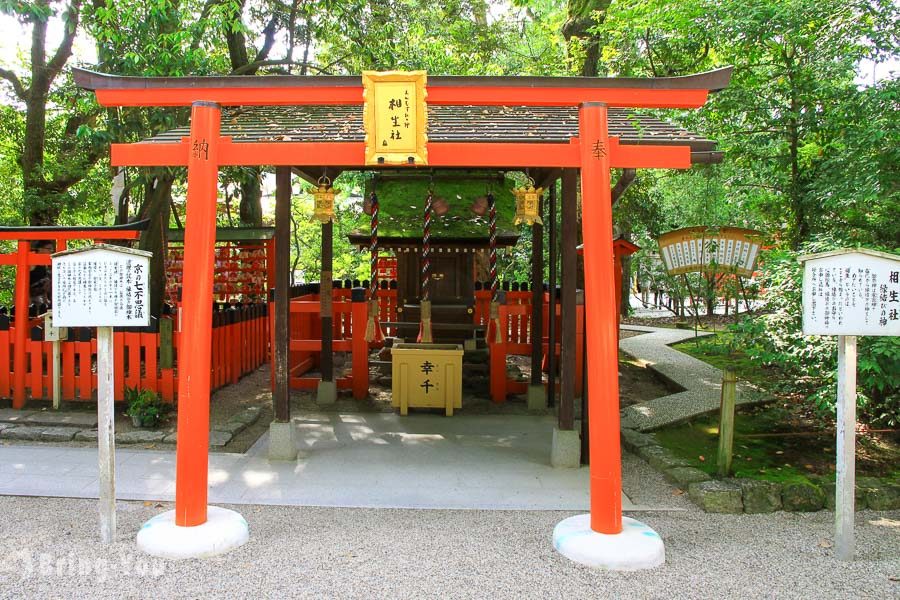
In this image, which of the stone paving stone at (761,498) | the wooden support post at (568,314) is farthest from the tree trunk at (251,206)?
the stone paving stone at (761,498)

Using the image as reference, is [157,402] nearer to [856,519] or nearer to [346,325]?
[346,325]

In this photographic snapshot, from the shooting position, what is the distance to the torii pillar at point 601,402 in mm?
4031

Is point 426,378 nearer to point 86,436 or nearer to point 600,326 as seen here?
point 86,436

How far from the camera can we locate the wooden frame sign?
816cm

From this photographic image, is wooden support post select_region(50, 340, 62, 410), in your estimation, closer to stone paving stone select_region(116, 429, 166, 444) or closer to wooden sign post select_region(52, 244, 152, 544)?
stone paving stone select_region(116, 429, 166, 444)

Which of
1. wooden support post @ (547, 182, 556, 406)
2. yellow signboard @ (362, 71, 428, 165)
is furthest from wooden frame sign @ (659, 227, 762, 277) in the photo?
yellow signboard @ (362, 71, 428, 165)

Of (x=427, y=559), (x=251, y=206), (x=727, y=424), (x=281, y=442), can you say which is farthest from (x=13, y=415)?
(x=251, y=206)

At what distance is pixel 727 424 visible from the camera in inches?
215

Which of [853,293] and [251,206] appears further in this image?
[251,206]

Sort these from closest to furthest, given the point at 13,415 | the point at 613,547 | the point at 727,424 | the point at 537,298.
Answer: the point at 613,547 < the point at 727,424 < the point at 13,415 < the point at 537,298

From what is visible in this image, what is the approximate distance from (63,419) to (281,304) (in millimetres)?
3125

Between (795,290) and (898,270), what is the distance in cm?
147

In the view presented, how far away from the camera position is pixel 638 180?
1276 centimetres

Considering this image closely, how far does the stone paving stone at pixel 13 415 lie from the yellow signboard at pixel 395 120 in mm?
5496
